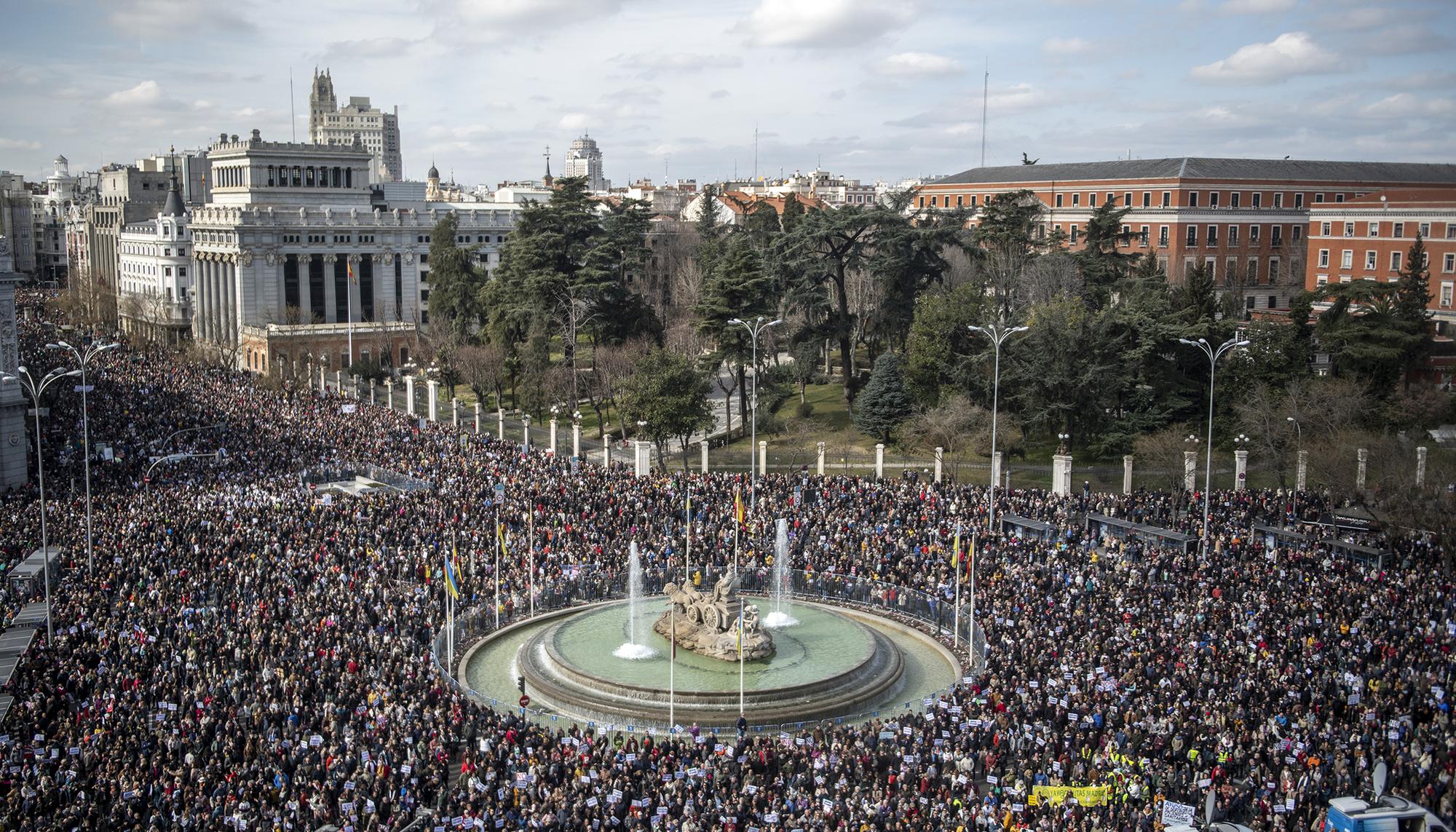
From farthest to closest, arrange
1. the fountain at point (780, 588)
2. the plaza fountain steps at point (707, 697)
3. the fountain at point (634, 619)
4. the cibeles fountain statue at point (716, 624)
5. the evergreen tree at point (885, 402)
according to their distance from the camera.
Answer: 1. the evergreen tree at point (885, 402)
2. the fountain at point (780, 588)
3. the fountain at point (634, 619)
4. the cibeles fountain statue at point (716, 624)
5. the plaza fountain steps at point (707, 697)

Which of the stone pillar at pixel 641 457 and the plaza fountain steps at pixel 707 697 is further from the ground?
the stone pillar at pixel 641 457

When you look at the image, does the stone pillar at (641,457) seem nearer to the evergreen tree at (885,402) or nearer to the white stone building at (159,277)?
the evergreen tree at (885,402)

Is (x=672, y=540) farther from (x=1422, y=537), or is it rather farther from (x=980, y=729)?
(x=1422, y=537)

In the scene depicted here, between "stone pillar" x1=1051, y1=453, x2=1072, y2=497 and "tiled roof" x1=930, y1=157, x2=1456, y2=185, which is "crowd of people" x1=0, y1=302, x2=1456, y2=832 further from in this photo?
"tiled roof" x1=930, y1=157, x2=1456, y2=185

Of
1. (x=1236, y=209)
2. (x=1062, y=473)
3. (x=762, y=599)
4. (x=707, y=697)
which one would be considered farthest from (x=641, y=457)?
(x=1236, y=209)

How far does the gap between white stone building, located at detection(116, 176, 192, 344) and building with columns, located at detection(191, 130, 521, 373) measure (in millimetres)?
1821

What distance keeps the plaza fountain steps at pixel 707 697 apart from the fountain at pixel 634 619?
1442mm

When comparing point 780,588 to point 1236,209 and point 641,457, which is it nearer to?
point 641,457

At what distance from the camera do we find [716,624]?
25.8 m

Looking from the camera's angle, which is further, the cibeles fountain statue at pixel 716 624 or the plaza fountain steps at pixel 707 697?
the cibeles fountain statue at pixel 716 624

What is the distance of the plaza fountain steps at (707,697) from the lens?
2308cm

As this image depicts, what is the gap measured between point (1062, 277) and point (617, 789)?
38.1 meters

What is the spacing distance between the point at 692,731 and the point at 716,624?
4412mm

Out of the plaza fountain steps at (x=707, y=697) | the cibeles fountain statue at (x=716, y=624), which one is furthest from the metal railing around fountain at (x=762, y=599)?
the cibeles fountain statue at (x=716, y=624)
